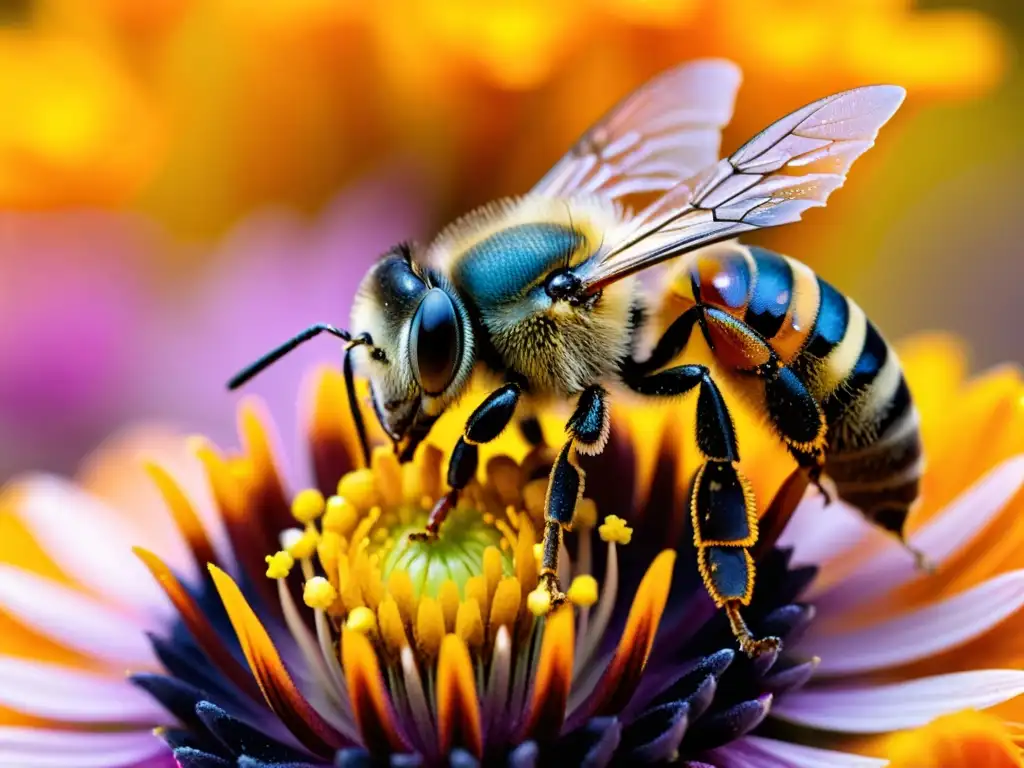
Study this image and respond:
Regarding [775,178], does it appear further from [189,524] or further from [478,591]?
[189,524]

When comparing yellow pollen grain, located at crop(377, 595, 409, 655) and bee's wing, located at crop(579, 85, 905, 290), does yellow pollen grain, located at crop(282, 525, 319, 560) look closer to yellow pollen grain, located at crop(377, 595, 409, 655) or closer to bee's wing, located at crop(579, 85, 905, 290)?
yellow pollen grain, located at crop(377, 595, 409, 655)

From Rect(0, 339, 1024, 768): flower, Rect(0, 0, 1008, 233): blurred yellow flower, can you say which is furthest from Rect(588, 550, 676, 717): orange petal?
Rect(0, 0, 1008, 233): blurred yellow flower

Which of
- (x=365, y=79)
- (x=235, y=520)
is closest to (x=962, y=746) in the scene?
(x=235, y=520)

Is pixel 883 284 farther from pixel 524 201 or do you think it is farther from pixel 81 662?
pixel 81 662

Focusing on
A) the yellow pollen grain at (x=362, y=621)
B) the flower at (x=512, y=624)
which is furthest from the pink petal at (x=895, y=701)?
the yellow pollen grain at (x=362, y=621)

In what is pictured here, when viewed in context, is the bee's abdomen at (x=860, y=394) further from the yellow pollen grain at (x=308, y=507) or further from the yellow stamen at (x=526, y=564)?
the yellow pollen grain at (x=308, y=507)

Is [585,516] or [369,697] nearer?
[369,697]

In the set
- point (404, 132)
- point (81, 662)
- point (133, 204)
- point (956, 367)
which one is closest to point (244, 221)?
point (133, 204)
